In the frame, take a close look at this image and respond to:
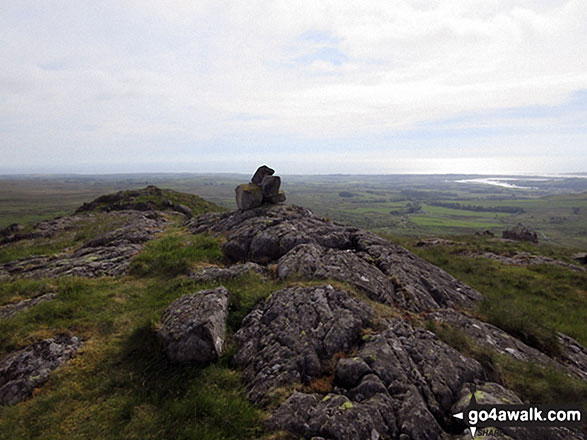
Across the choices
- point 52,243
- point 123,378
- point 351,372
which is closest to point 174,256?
point 123,378

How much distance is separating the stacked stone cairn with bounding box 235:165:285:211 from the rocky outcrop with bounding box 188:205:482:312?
200cm

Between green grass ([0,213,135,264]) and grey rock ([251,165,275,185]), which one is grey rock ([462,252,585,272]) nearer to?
grey rock ([251,165,275,185])

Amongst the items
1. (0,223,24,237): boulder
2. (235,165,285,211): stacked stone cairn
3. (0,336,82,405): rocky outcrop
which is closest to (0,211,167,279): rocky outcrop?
(0,336,82,405): rocky outcrop

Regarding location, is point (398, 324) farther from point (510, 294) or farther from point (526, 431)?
point (510, 294)

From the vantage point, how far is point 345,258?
15500 millimetres

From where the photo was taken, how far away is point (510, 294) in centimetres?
2033

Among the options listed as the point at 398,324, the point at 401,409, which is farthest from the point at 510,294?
the point at 401,409

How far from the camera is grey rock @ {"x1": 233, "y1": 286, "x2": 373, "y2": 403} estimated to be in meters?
8.07

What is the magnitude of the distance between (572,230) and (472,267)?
18305 cm

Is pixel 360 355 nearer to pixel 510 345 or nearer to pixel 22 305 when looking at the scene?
pixel 510 345

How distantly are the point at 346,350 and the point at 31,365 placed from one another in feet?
36.2

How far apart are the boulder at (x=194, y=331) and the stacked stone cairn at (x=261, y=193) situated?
15.2m

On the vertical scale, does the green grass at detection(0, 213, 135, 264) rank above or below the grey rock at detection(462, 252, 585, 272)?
above

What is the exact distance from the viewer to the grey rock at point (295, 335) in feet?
26.5
